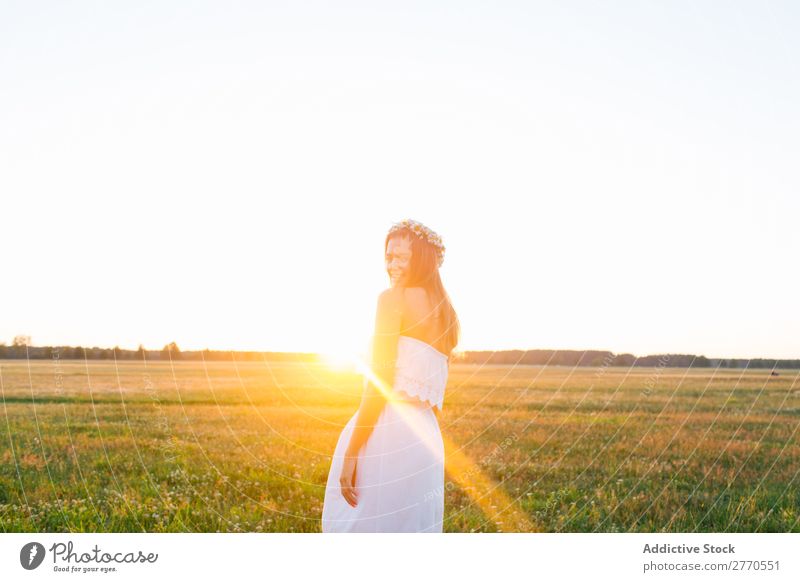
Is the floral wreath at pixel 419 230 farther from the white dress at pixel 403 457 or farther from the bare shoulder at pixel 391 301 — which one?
the white dress at pixel 403 457

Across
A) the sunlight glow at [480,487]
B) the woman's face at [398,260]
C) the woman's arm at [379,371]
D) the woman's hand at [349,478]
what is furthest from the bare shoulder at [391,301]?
the woman's hand at [349,478]

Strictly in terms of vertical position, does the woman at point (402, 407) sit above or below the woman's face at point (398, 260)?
below

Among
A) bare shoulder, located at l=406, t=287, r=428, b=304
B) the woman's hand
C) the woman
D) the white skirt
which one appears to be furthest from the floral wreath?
the woman's hand

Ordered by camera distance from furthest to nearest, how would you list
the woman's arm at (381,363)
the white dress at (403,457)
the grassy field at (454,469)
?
the grassy field at (454,469) < the white dress at (403,457) < the woman's arm at (381,363)

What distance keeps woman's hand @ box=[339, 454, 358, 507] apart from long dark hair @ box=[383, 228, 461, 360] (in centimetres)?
86

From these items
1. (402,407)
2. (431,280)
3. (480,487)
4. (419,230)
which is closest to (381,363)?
(402,407)

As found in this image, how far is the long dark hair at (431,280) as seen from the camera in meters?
4.29

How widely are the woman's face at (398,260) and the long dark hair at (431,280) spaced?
25mm

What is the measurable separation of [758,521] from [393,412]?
3643 millimetres

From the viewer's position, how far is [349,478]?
14.2 feet

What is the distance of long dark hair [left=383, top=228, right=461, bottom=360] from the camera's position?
429 centimetres

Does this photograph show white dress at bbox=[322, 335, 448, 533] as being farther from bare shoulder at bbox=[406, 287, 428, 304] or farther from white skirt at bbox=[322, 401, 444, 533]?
bare shoulder at bbox=[406, 287, 428, 304]

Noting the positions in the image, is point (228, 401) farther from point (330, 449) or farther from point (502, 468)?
point (502, 468)

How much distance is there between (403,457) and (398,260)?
120cm
